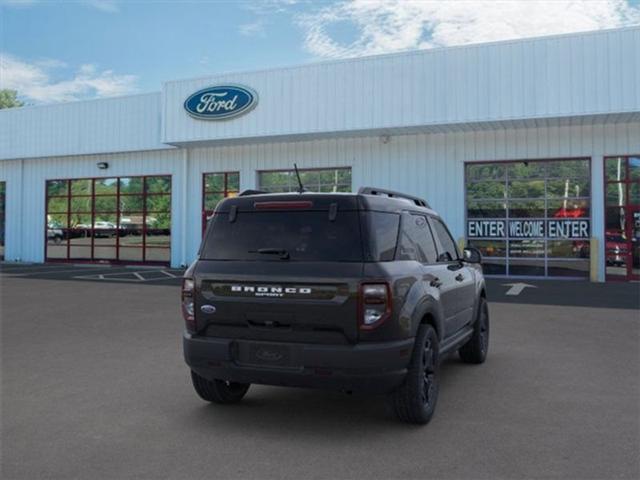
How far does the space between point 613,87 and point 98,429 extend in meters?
15.2

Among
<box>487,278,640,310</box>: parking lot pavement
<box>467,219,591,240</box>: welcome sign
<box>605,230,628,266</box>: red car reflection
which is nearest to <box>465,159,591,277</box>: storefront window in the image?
<box>467,219,591,240</box>: welcome sign

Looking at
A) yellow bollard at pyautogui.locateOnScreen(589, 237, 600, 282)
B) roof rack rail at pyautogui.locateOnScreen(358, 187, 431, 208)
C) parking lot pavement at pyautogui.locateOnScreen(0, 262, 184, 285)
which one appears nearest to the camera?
roof rack rail at pyautogui.locateOnScreen(358, 187, 431, 208)

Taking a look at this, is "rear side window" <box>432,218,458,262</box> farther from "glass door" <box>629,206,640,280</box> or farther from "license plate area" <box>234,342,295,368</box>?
"glass door" <box>629,206,640,280</box>

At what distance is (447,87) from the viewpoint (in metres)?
17.0

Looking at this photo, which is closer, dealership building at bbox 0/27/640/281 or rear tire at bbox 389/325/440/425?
rear tire at bbox 389/325/440/425

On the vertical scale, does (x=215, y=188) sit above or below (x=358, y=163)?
below

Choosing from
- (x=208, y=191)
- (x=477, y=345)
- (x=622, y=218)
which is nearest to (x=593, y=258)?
(x=622, y=218)

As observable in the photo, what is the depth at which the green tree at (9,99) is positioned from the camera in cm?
6831

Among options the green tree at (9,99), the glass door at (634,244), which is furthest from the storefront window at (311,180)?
the green tree at (9,99)

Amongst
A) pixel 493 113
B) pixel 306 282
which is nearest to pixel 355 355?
pixel 306 282

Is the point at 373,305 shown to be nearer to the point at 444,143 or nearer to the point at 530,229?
the point at 530,229

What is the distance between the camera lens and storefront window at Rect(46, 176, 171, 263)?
2311 cm

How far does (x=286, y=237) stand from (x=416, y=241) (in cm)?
125

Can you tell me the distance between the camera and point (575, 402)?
209 inches
